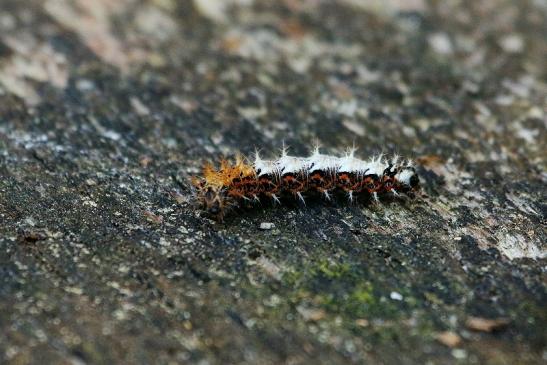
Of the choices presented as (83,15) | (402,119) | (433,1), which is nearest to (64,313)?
(402,119)

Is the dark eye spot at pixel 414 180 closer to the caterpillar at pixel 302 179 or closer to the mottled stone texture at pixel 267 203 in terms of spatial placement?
the caterpillar at pixel 302 179

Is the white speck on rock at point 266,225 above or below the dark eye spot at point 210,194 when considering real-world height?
below

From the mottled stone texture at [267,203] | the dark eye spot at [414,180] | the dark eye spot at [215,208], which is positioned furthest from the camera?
the dark eye spot at [414,180]

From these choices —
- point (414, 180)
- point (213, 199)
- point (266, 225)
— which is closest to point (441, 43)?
point (414, 180)

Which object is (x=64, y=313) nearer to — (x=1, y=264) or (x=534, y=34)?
(x=1, y=264)

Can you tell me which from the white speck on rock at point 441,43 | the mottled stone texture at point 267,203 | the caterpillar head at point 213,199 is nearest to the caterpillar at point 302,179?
the caterpillar head at point 213,199

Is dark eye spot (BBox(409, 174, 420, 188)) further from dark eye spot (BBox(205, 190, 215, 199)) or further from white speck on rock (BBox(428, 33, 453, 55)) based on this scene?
white speck on rock (BBox(428, 33, 453, 55))

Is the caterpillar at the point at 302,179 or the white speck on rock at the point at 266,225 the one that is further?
the caterpillar at the point at 302,179
